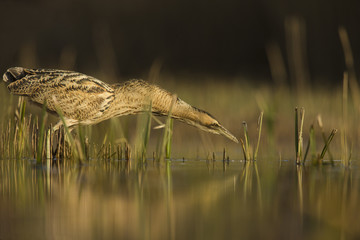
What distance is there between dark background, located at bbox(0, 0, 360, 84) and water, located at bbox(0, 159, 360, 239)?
5587 mm

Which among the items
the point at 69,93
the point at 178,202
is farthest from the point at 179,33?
the point at 178,202

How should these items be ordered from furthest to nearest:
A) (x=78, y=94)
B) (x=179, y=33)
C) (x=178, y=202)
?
(x=179, y=33) < (x=78, y=94) < (x=178, y=202)

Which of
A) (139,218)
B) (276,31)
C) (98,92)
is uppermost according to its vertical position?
(276,31)

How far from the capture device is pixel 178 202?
299 cm

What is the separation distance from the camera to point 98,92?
5.18 metres

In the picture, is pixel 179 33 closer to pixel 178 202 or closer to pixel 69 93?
pixel 69 93

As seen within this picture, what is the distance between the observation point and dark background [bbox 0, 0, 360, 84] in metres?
10.1

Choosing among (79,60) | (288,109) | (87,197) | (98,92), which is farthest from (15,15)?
(87,197)

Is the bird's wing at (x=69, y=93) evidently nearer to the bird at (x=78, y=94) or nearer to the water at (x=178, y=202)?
the bird at (x=78, y=94)

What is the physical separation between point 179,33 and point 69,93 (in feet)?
21.2

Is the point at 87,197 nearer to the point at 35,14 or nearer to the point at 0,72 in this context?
the point at 0,72

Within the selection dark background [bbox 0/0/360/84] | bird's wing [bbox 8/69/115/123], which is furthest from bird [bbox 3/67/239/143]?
dark background [bbox 0/0/360/84]

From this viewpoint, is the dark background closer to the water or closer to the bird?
the bird

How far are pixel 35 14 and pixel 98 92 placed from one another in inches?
261
